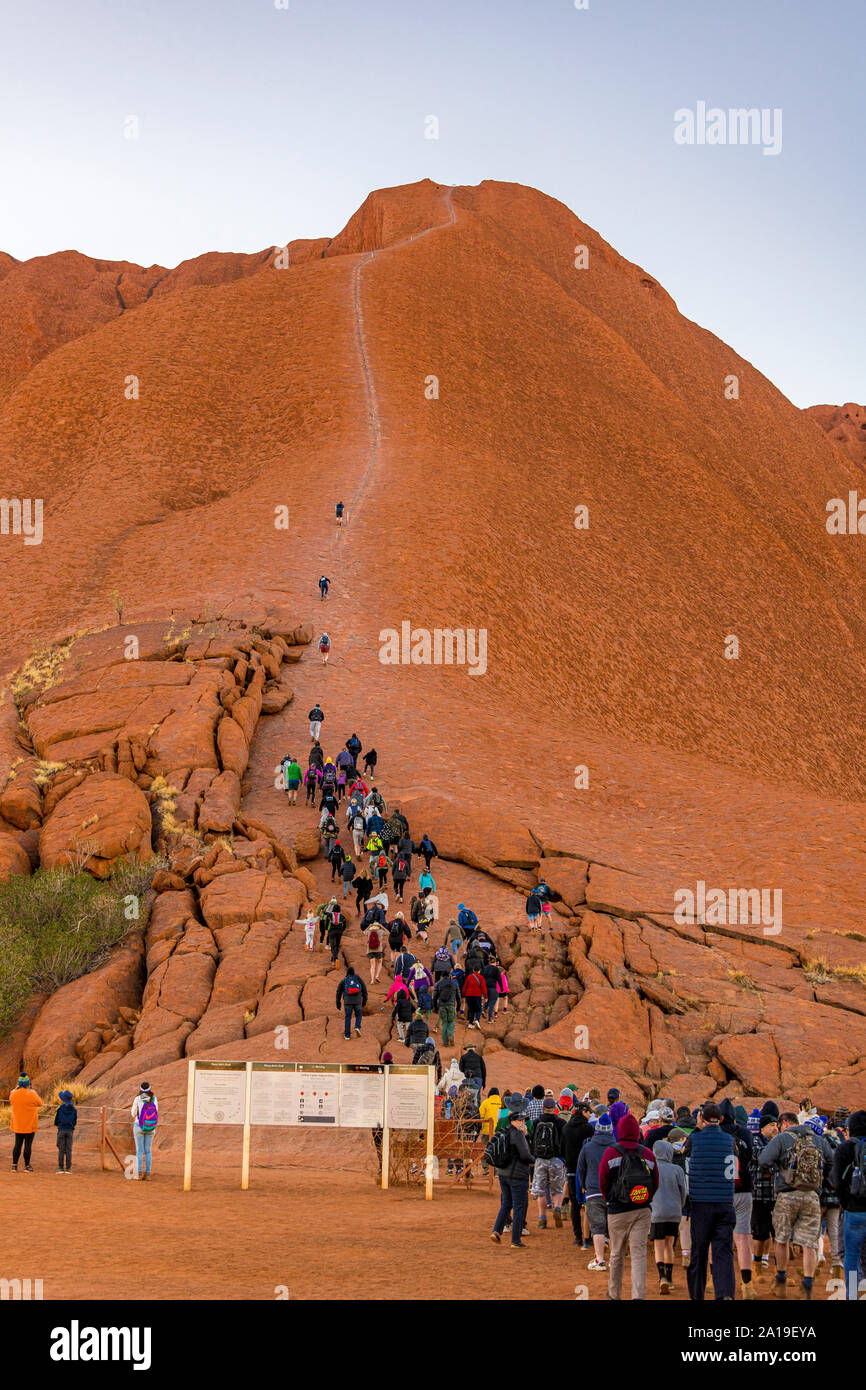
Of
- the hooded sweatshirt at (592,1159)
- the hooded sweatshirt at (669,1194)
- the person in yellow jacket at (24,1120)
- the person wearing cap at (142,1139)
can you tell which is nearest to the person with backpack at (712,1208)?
the hooded sweatshirt at (669,1194)

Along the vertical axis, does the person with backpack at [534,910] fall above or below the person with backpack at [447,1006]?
above

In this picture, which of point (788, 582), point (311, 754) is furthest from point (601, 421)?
point (311, 754)

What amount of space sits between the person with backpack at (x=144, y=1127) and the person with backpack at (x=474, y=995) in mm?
7231

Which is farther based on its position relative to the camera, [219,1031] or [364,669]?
[364,669]

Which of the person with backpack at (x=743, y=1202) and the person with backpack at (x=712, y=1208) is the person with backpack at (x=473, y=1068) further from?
the person with backpack at (x=712, y=1208)

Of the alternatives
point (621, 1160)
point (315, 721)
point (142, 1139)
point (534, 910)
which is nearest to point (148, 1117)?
point (142, 1139)

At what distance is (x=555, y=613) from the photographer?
58.2m

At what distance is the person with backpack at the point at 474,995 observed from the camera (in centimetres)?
2314

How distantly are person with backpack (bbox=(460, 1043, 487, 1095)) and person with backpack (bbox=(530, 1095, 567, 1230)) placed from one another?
4.10m

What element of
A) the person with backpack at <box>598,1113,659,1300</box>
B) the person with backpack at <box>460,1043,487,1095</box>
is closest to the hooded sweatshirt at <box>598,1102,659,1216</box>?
the person with backpack at <box>598,1113,659,1300</box>

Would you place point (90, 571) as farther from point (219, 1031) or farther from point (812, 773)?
point (219, 1031)

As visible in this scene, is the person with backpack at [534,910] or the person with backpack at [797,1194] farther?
the person with backpack at [534,910]

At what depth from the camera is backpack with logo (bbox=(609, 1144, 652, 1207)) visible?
33.6 ft
